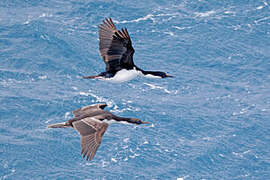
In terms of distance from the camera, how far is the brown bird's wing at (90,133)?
109 ft

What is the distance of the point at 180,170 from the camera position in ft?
159

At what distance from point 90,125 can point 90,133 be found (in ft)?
3.79

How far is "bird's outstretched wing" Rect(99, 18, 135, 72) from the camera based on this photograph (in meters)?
38.0

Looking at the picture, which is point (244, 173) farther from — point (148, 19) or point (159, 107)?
point (148, 19)

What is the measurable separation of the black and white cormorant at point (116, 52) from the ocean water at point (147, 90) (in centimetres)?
1046

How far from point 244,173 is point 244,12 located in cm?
2309

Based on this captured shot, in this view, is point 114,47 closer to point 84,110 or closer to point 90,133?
point 84,110

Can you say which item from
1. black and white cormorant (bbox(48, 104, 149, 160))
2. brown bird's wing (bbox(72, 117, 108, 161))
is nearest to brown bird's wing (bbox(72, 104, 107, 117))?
black and white cormorant (bbox(48, 104, 149, 160))

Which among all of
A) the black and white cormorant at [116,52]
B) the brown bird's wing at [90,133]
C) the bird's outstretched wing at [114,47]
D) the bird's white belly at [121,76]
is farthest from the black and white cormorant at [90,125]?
the bird's outstretched wing at [114,47]

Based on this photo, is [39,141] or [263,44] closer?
[39,141]

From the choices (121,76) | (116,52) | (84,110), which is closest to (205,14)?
(121,76)

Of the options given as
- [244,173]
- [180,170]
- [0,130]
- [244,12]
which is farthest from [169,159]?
[244,12]

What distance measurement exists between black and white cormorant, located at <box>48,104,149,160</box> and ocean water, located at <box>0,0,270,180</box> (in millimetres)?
9990

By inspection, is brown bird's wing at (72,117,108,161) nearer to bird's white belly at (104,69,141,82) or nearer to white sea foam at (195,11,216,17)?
bird's white belly at (104,69,141,82)
